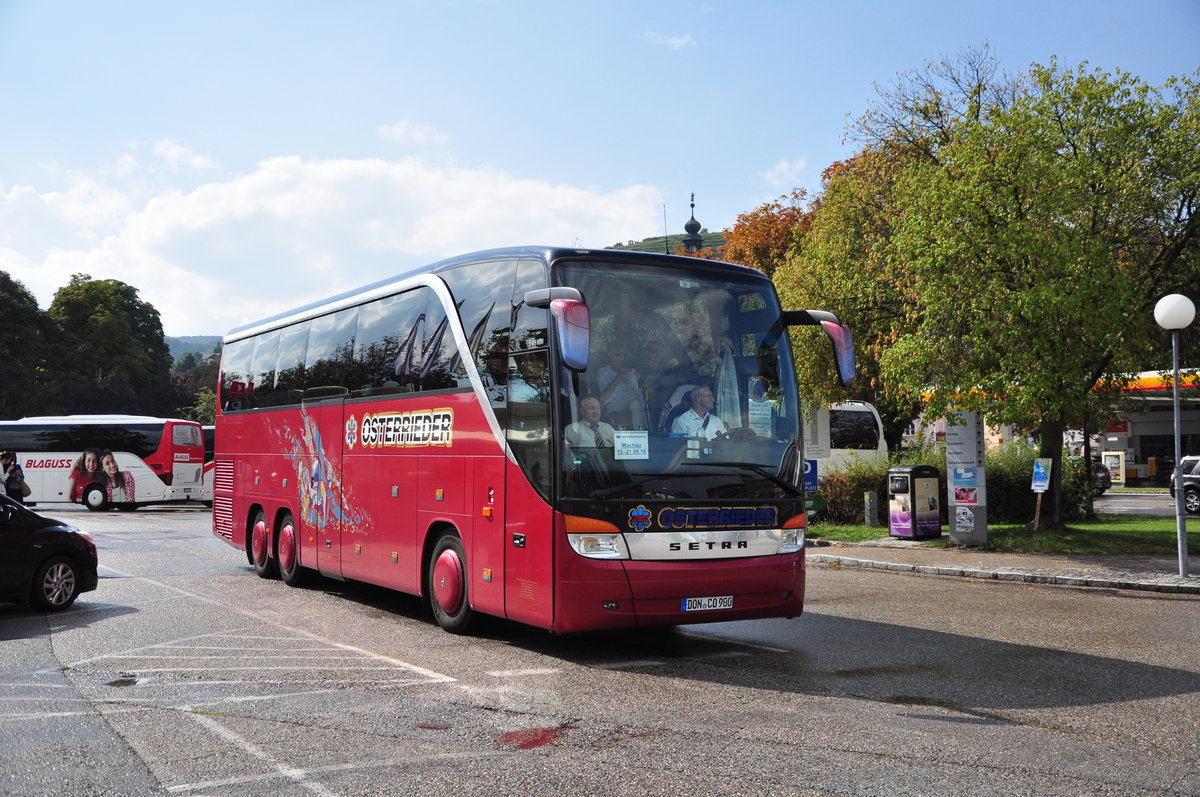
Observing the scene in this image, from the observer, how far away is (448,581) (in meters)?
10.6

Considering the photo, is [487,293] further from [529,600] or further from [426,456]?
[529,600]

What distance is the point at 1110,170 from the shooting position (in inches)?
752

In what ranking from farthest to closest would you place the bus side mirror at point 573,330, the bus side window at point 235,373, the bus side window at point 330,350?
the bus side window at point 235,373 < the bus side window at point 330,350 < the bus side mirror at point 573,330

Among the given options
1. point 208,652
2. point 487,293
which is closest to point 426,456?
point 487,293

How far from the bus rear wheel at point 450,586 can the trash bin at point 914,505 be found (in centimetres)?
1312

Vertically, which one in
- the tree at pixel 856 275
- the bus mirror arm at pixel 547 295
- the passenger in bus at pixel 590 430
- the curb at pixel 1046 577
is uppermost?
the tree at pixel 856 275

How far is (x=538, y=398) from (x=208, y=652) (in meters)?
3.64

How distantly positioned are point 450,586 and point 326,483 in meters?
3.85

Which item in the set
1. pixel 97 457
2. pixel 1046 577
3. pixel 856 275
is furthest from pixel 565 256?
pixel 97 457

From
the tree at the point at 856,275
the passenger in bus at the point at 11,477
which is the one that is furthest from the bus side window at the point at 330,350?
the tree at the point at 856,275

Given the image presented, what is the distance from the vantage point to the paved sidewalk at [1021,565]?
596 inches

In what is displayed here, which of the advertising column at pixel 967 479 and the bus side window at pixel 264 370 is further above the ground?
the bus side window at pixel 264 370

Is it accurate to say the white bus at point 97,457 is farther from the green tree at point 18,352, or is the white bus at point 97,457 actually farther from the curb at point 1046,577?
the green tree at point 18,352

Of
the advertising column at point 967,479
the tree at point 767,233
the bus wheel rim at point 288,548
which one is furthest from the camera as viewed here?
the tree at point 767,233
